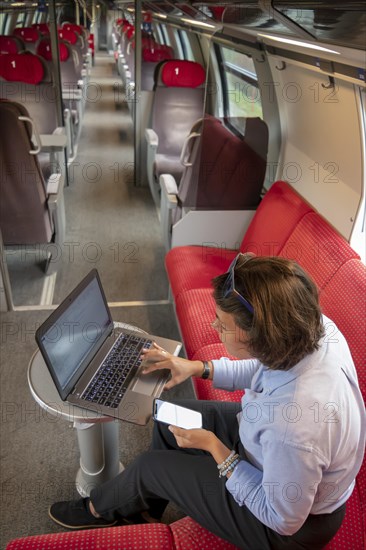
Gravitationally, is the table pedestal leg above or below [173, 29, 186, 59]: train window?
below


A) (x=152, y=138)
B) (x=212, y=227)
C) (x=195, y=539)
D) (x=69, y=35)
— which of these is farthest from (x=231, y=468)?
(x=69, y=35)

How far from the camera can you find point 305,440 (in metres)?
1.08

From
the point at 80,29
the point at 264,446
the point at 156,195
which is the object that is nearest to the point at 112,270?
the point at 156,195

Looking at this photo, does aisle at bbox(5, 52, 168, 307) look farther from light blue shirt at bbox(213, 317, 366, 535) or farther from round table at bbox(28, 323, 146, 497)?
light blue shirt at bbox(213, 317, 366, 535)

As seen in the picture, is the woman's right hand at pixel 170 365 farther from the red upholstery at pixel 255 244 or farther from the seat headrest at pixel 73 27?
the seat headrest at pixel 73 27

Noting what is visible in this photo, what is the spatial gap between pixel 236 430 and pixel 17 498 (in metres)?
1.04

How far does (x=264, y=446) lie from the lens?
1.18m

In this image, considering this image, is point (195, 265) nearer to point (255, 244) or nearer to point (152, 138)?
point (255, 244)

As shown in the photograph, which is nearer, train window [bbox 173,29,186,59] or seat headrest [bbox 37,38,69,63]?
seat headrest [bbox 37,38,69,63]

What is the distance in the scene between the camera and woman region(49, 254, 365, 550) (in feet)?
3.62

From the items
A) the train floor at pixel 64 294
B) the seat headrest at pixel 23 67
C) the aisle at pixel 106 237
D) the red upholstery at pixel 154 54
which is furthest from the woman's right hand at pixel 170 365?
the red upholstery at pixel 154 54

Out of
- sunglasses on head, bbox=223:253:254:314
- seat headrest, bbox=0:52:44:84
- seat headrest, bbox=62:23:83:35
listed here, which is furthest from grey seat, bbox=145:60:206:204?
seat headrest, bbox=62:23:83:35

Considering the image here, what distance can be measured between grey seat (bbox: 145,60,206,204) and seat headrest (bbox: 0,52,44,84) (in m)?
1.24

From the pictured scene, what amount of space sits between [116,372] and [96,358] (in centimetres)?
11
